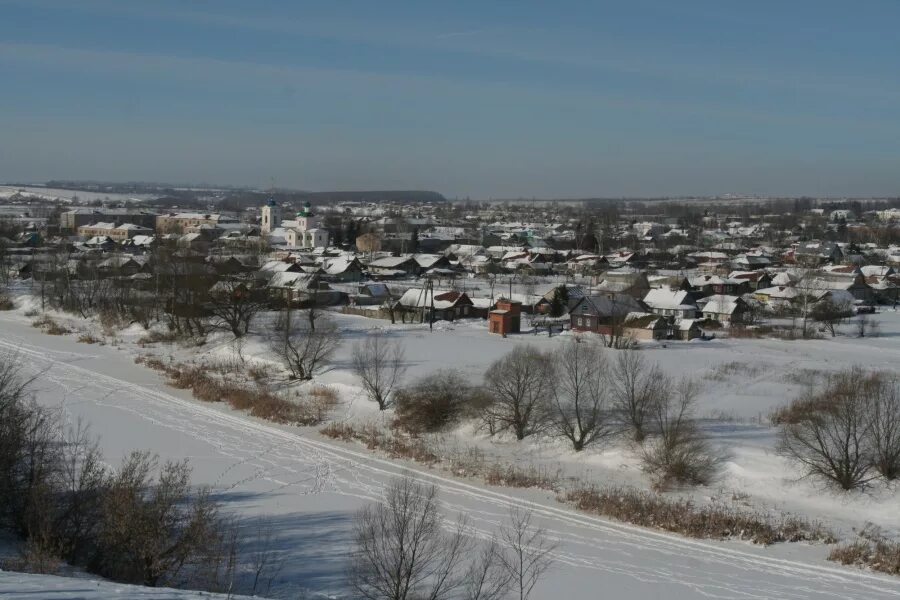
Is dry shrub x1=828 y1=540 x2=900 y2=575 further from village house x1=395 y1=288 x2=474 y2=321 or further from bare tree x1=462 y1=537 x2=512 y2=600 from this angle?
village house x1=395 y1=288 x2=474 y2=321

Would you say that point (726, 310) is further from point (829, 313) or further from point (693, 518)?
point (693, 518)

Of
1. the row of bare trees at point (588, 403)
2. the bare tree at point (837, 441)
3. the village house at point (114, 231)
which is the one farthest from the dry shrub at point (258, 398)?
the village house at point (114, 231)

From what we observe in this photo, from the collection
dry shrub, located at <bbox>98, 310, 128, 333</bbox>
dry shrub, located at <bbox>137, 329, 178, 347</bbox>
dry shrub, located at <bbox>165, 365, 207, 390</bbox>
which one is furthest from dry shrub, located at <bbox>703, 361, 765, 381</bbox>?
dry shrub, located at <bbox>98, 310, 128, 333</bbox>

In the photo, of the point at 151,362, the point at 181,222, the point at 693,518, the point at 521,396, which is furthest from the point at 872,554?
the point at 181,222

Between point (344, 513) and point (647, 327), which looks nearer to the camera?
point (344, 513)

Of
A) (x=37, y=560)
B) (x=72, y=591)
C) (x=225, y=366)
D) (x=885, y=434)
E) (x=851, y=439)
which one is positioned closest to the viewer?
(x=72, y=591)

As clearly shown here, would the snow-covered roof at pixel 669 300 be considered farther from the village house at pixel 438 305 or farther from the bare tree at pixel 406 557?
the bare tree at pixel 406 557

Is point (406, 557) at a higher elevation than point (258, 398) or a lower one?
higher
